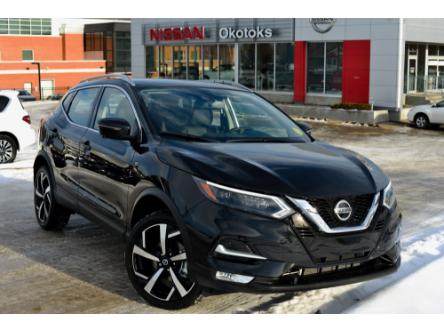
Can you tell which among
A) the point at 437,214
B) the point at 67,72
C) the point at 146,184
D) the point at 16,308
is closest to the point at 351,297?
the point at 146,184

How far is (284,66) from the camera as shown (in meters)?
30.8

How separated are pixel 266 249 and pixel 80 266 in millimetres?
2387

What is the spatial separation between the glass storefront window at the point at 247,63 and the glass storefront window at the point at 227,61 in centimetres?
48

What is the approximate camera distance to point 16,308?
4.76 metres

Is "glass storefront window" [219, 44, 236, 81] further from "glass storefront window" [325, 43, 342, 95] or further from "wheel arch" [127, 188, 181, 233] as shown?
"wheel arch" [127, 188, 181, 233]

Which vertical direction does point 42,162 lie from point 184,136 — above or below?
below

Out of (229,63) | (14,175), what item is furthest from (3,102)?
(229,63)

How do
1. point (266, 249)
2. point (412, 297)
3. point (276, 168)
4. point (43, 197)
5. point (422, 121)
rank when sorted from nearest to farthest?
1. point (266, 249)
2. point (276, 168)
3. point (412, 297)
4. point (43, 197)
5. point (422, 121)

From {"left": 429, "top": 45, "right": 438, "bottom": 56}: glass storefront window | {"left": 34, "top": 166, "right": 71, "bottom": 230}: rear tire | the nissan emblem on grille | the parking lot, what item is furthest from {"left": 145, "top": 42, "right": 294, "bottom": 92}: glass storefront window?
the nissan emblem on grille

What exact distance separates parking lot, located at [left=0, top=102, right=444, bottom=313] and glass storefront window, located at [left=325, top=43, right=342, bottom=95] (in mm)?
17767

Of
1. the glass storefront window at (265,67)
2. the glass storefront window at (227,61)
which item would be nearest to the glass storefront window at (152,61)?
the glass storefront window at (227,61)

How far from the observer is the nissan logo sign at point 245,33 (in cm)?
3088

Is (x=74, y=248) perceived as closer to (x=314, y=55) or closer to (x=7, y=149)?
(x=7, y=149)
